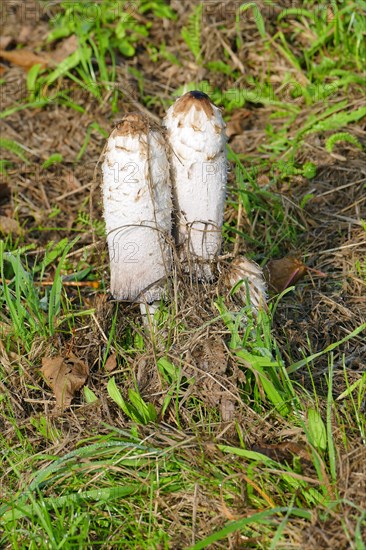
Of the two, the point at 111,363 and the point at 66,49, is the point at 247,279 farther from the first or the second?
the point at 66,49

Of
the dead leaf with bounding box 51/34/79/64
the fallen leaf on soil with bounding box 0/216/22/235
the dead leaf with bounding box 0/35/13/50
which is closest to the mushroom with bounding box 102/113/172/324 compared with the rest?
the fallen leaf on soil with bounding box 0/216/22/235

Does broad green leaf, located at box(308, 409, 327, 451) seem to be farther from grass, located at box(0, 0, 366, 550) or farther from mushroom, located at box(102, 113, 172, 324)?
mushroom, located at box(102, 113, 172, 324)

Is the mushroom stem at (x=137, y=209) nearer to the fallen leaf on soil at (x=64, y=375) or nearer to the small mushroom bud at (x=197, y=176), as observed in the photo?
the small mushroom bud at (x=197, y=176)

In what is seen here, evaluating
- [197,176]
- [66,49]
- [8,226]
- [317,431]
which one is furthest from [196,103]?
[66,49]

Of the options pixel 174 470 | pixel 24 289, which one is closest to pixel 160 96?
pixel 24 289

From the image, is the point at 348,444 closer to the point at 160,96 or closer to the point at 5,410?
the point at 5,410

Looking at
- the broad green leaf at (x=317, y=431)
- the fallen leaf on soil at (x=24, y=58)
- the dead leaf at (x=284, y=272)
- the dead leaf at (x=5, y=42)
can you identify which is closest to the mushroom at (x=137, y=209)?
the dead leaf at (x=284, y=272)
